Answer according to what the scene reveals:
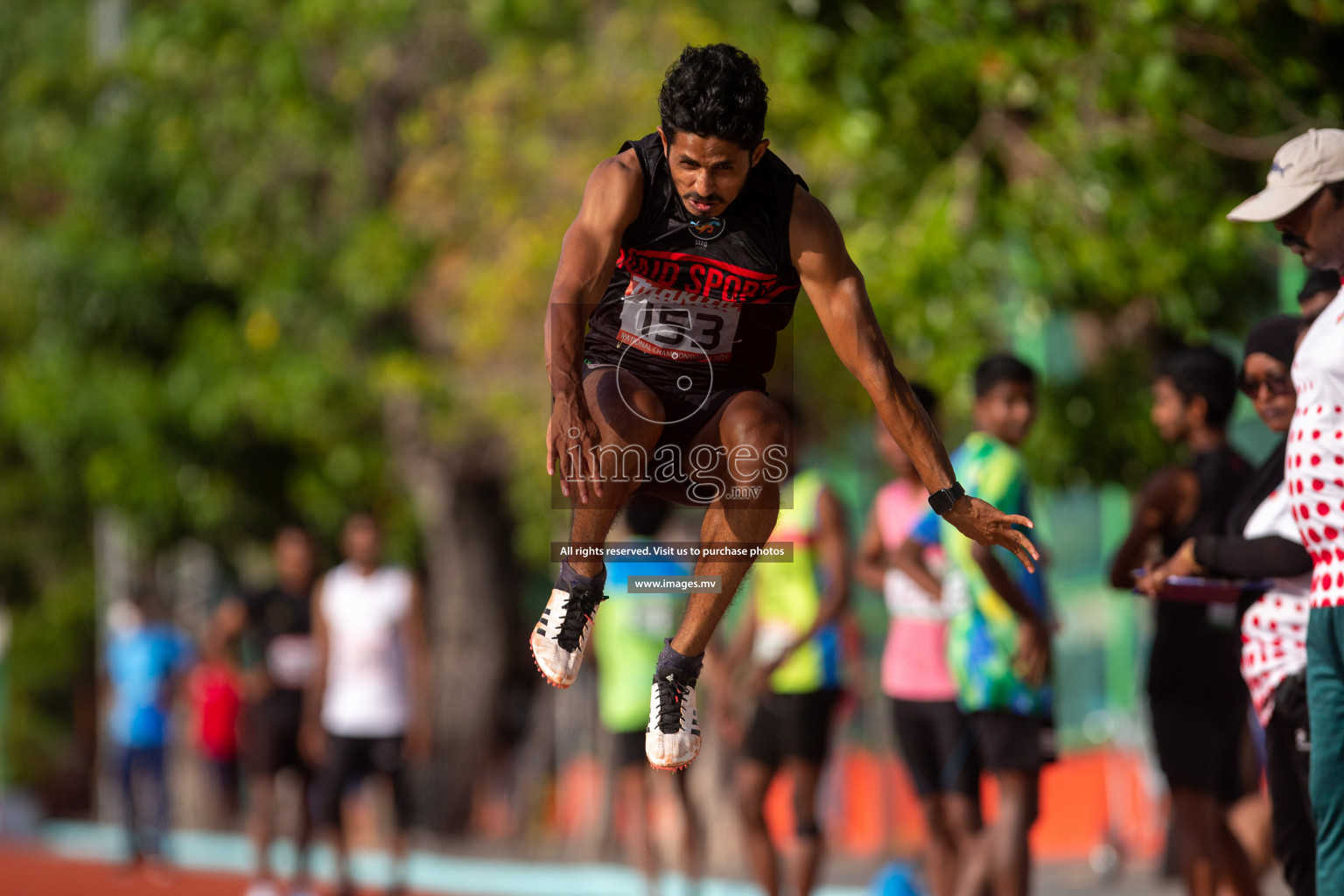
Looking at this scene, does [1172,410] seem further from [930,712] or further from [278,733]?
[278,733]

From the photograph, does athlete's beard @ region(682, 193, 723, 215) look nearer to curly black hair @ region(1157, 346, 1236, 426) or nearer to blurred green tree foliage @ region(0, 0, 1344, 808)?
curly black hair @ region(1157, 346, 1236, 426)

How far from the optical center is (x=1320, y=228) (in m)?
4.77

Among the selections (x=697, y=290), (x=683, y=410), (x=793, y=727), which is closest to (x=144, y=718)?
(x=793, y=727)

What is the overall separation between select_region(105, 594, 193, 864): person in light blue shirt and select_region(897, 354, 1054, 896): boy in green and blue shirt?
925 cm

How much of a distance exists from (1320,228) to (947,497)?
1255 millimetres

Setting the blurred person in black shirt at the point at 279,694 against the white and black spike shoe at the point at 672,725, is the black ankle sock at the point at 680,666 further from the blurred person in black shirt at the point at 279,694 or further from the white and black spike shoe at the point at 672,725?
the blurred person in black shirt at the point at 279,694

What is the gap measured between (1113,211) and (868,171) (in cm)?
186

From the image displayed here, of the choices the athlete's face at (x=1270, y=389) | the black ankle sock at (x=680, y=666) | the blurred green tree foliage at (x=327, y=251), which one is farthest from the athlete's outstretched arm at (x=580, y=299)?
the blurred green tree foliage at (x=327, y=251)

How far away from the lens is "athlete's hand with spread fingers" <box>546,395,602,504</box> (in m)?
4.37

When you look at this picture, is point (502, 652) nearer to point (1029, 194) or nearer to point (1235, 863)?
point (1029, 194)

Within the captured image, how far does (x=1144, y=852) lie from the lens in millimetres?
12047

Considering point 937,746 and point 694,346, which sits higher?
point 694,346

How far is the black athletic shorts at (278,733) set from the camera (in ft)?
34.5

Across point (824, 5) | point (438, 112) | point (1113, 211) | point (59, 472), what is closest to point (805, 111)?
point (824, 5)
